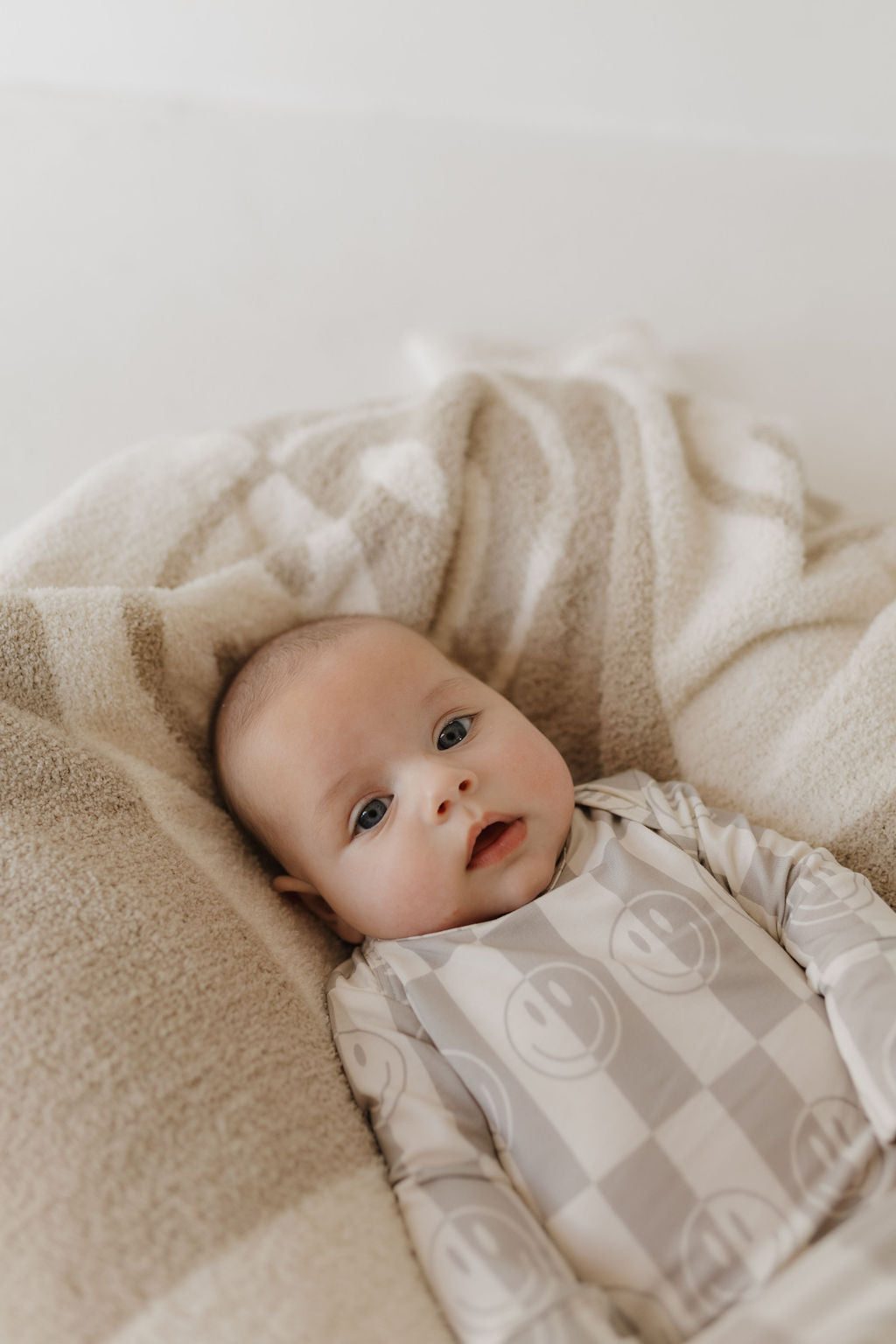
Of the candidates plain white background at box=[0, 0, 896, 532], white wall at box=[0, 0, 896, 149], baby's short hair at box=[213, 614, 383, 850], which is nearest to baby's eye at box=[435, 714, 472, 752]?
baby's short hair at box=[213, 614, 383, 850]

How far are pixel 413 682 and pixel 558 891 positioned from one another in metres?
0.23

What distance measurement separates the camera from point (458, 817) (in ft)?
2.87

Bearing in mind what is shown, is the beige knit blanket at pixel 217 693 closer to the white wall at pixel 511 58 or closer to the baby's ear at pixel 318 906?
the baby's ear at pixel 318 906

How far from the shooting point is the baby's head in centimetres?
89

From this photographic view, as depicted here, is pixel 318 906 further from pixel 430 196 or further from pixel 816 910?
pixel 430 196

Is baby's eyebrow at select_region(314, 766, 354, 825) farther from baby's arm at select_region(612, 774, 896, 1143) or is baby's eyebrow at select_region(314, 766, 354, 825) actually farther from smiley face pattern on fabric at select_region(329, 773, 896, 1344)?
baby's arm at select_region(612, 774, 896, 1143)

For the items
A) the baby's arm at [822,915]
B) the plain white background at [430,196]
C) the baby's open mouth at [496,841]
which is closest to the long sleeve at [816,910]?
the baby's arm at [822,915]

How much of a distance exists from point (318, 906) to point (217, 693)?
0.24 meters

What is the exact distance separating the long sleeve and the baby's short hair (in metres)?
0.32

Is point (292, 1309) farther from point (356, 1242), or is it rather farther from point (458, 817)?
point (458, 817)

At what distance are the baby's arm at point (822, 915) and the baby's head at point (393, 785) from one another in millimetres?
133

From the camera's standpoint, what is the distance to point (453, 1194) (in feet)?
2.52

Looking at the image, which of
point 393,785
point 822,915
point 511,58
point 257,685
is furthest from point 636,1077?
point 511,58

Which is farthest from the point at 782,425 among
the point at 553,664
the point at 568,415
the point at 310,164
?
the point at 310,164
